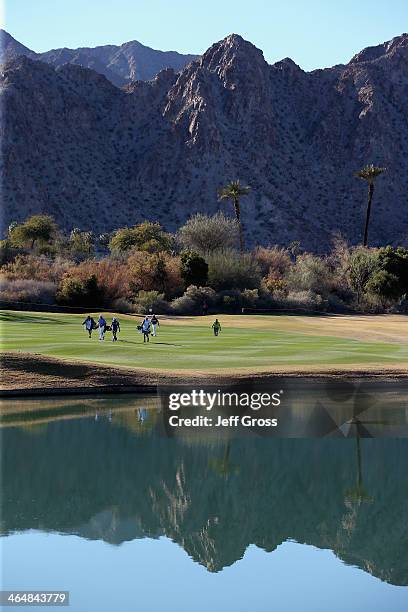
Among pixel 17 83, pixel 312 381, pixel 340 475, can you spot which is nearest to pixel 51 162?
pixel 17 83

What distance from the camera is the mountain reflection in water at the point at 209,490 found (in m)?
17.1

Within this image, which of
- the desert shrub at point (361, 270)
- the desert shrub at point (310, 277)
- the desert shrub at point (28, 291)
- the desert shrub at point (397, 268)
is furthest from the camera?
the desert shrub at point (361, 270)

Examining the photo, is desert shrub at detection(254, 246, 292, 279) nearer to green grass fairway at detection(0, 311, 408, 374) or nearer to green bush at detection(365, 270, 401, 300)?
green bush at detection(365, 270, 401, 300)

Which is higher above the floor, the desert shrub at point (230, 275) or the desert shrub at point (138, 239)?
the desert shrub at point (138, 239)

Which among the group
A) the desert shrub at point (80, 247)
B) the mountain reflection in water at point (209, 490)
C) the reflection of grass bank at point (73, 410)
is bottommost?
the reflection of grass bank at point (73, 410)

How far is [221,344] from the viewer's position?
48.6 meters

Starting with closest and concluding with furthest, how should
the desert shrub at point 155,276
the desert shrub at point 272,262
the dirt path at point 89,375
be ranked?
the dirt path at point 89,375, the desert shrub at point 155,276, the desert shrub at point 272,262

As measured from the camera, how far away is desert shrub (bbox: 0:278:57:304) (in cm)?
7700

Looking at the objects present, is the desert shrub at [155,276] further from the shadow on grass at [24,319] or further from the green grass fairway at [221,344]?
the shadow on grass at [24,319]

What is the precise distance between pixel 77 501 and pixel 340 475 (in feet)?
22.0

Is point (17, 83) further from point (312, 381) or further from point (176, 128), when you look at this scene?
point (312, 381)

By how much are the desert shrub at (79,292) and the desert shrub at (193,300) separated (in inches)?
267

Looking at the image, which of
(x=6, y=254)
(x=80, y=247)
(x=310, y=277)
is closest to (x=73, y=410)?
(x=310, y=277)

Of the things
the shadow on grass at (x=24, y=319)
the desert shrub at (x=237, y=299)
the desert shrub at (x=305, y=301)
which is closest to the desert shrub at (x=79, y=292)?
the desert shrub at (x=237, y=299)
